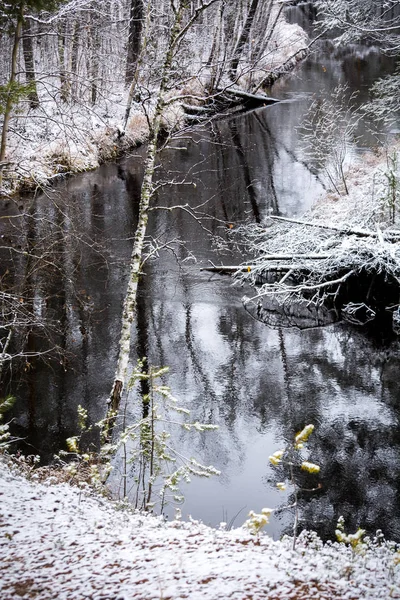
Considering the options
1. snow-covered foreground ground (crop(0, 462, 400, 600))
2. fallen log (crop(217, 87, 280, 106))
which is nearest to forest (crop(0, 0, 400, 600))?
snow-covered foreground ground (crop(0, 462, 400, 600))

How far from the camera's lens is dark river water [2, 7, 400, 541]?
26.7 ft

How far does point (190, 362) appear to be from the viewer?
11.3m

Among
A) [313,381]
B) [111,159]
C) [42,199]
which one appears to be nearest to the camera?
[313,381]

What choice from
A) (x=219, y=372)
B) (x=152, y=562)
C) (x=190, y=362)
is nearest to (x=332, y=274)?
(x=219, y=372)

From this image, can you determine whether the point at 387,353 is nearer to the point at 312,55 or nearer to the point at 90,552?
the point at 90,552

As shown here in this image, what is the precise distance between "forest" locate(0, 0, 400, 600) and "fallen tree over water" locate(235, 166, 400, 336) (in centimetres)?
6

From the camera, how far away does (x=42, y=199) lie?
18.5m

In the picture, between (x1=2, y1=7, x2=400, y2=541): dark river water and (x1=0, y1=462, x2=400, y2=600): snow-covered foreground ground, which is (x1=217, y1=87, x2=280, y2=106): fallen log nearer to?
(x1=2, y1=7, x2=400, y2=541): dark river water

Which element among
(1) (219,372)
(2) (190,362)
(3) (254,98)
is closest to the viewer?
(1) (219,372)

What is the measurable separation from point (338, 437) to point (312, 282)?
5.26 metres

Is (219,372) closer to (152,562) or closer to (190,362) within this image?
(190,362)

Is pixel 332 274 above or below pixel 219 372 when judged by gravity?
above

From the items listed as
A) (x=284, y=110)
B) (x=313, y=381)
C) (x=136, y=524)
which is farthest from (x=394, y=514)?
(x=284, y=110)

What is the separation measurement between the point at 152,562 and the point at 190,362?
7.30 m
